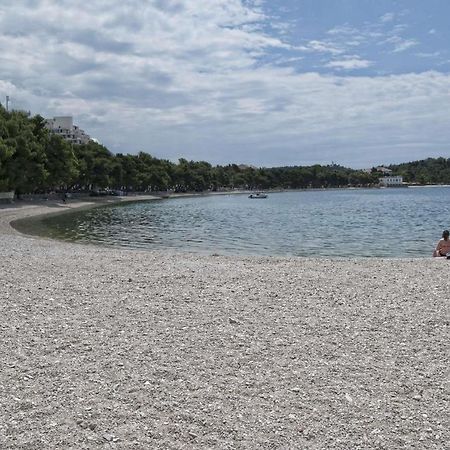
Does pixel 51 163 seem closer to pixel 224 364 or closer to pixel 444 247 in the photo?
→ pixel 444 247

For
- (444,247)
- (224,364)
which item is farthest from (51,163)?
(224,364)

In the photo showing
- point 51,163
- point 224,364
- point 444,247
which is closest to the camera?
point 224,364

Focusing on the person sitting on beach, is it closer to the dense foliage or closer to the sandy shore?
the sandy shore

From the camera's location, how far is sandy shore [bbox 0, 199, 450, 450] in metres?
5.56

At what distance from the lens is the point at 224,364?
7.48 meters

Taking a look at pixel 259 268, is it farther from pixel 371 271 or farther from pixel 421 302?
pixel 421 302

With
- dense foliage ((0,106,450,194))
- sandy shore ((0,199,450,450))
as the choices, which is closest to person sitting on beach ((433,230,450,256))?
sandy shore ((0,199,450,450))

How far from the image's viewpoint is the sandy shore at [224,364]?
5.56 metres

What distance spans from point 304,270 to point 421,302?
5.19 m

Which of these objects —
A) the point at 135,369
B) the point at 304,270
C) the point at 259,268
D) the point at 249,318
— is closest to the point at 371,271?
the point at 304,270

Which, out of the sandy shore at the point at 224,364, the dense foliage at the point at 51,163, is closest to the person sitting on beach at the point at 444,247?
the sandy shore at the point at 224,364

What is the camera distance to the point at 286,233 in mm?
39438

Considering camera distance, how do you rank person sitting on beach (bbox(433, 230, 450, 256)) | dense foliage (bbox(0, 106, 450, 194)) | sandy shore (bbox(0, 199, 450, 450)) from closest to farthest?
sandy shore (bbox(0, 199, 450, 450)) < person sitting on beach (bbox(433, 230, 450, 256)) < dense foliage (bbox(0, 106, 450, 194))

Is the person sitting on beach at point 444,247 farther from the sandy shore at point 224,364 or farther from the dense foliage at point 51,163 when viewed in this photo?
the dense foliage at point 51,163
